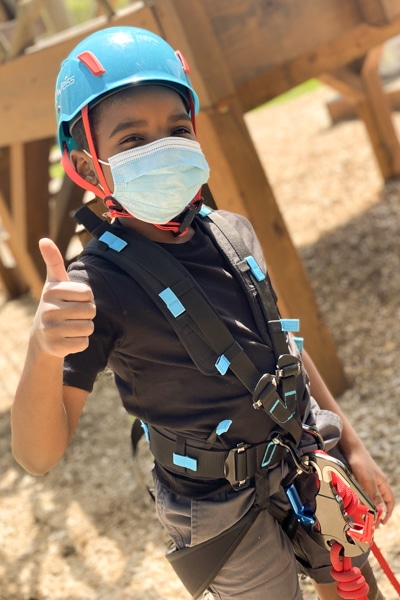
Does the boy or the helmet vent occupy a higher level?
the helmet vent

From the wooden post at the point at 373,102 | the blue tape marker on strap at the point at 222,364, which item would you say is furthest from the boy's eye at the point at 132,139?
the wooden post at the point at 373,102

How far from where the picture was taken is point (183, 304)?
167cm

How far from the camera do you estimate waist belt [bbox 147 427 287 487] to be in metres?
1.73

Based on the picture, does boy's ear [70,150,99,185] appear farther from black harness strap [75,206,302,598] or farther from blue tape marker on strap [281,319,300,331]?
blue tape marker on strap [281,319,300,331]

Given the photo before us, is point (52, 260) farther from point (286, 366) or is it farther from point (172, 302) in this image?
point (286, 366)

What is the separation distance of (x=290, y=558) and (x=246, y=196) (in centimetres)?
202

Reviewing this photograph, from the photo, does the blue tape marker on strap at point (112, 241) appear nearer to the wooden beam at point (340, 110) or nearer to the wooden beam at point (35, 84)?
the wooden beam at point (35, 84)

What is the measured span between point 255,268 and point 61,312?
0.60 metres

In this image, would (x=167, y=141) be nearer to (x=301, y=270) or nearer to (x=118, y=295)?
(x=118, y=295)

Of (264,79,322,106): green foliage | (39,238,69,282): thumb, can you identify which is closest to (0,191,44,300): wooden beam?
(39,238,69,282): thumb

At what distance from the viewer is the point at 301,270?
149 inches

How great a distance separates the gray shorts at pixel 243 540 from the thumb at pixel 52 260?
0.67m

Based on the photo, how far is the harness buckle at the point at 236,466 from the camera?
173cm

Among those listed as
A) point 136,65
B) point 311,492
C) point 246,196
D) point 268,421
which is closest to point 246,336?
point 268,421
